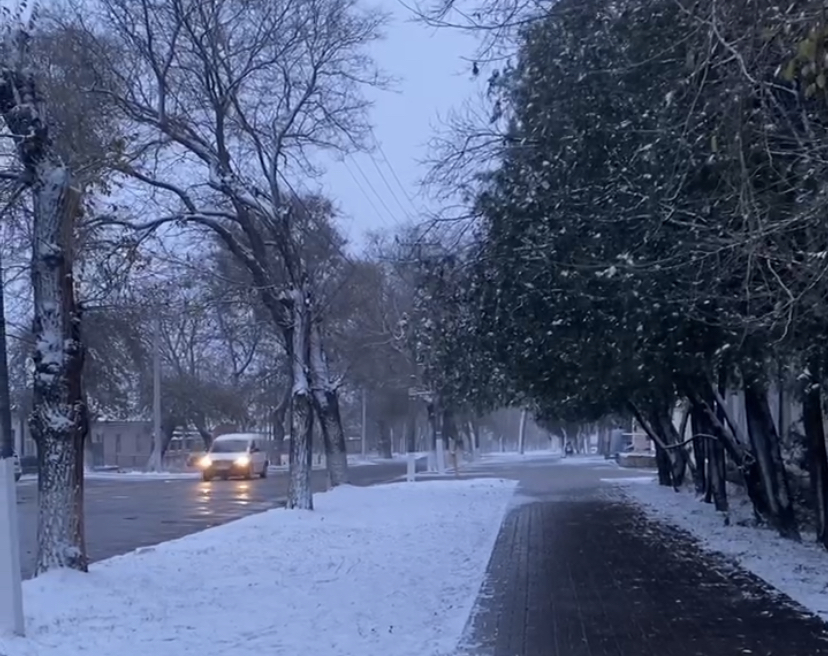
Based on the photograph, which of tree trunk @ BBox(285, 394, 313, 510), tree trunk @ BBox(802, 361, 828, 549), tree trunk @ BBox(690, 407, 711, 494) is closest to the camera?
tree trunk @ BBox(802, 361, 828, 549)

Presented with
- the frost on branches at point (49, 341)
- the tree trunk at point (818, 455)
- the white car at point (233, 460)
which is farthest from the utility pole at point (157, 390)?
the frost on branches at point (49, 341)

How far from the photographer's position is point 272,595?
13.5 m

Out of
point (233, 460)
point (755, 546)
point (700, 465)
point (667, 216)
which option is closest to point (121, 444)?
point (233, 460)

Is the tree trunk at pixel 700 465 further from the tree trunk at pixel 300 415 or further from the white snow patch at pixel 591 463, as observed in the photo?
the white snow patch at pixel 591 463

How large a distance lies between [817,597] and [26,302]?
14829 mm

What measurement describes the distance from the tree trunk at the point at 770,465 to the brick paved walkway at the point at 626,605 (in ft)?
4.95

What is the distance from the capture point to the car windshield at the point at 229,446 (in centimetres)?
4900

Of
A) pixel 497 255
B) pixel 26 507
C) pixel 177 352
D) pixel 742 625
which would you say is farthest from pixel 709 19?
pixel 177 352

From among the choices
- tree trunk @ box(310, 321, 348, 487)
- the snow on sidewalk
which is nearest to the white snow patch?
tree trunk @ box(310, 321, 348, 487)

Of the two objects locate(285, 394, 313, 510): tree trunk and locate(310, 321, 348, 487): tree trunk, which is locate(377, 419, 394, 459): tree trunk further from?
locate(285, 394, 313, 510): tree trunk

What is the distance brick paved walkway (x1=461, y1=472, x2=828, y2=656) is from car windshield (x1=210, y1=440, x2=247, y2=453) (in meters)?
29.5

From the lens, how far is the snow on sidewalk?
424 inches

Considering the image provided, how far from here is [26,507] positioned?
3072 centimetres

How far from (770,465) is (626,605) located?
24.9 ft
